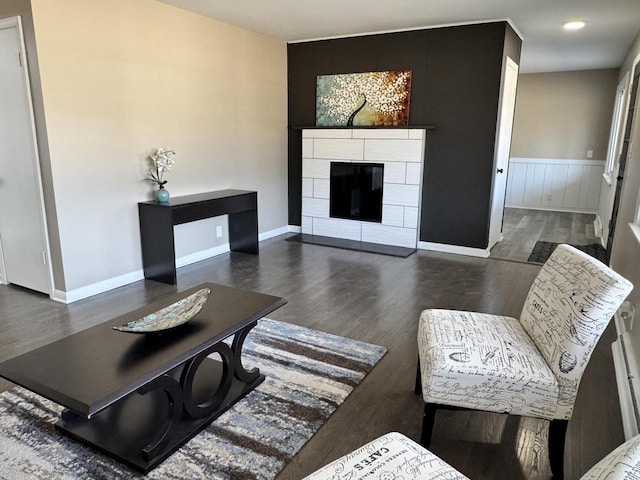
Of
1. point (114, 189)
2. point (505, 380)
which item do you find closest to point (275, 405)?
point (505, 380)

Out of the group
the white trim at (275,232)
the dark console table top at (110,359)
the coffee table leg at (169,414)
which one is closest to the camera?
the dark console table top at (110,359)

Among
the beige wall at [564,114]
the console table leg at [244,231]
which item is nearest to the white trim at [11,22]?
the console table leg at [244,231]

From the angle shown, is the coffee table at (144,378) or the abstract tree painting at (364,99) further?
the abstract tree painting at (364,99)

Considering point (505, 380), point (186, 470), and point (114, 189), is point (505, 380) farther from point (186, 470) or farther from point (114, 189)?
point (114, 189)

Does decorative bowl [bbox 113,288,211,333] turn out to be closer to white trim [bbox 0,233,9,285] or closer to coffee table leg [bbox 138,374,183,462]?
coffee table leg [bbox 138,374,183,462]

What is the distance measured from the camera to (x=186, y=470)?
70.8 inches

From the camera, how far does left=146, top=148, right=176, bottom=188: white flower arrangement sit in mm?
4074

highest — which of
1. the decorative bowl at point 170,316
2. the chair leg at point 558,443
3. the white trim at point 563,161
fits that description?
the white trim at point 563,161

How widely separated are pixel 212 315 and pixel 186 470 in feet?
2.17

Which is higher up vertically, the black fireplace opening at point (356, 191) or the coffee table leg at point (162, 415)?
the black fireplace opening at point (356, 191)

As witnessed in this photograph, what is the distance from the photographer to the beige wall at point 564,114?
25.1 feet

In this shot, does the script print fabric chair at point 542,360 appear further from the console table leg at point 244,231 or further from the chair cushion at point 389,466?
the console table leg at point 244,231

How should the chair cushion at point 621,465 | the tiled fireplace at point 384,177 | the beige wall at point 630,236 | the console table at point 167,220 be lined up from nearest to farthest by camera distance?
1. the chair cushion at point 621,465
2. the beige wall at point 630,236
3. the console table at point 167,220
4. the tiled fireplace at point 384,177

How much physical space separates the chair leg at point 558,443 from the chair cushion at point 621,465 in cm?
82
